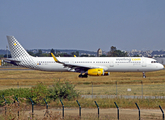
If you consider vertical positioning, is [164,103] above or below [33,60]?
below

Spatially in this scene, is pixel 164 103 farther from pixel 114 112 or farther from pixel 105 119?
pixel 105 119

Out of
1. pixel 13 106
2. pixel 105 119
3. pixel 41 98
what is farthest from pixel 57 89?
pixel 13 106

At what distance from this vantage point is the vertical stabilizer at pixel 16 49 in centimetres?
4578

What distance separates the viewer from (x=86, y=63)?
44.4m

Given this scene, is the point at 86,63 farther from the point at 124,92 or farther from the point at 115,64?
the point at 124,92

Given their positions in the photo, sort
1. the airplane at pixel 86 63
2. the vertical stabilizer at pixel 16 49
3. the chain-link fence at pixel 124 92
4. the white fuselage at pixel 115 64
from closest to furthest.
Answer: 1. the chain-link fence at pixel 124 92
2. the airplane at pixel 86 63
3. the white fuselage at pixel 115 64
4. the vertical stabilizer at pixel 16 49

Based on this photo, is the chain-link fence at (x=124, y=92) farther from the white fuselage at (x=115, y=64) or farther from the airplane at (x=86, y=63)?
the white fuselage at (x=115, y=64)

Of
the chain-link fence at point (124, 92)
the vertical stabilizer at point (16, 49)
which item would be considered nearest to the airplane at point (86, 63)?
the vertical stabilizer at point (16, 49)

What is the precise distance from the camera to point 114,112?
1983 centimetres

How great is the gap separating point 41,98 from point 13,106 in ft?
33.1

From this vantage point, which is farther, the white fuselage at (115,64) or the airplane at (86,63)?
the white fuselage at (115,64)

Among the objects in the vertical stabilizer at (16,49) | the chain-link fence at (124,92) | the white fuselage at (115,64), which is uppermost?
the vertical stabilizer at (16,49)

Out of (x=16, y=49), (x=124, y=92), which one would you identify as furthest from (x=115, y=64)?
(x=16, y=49)

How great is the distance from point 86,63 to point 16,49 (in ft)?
42.2
